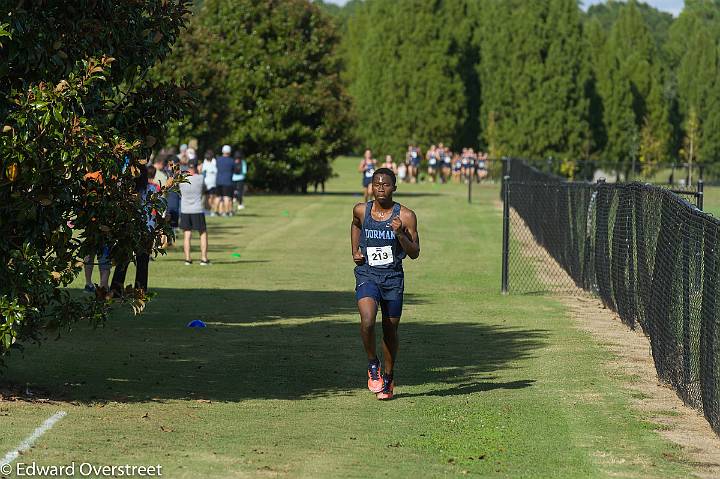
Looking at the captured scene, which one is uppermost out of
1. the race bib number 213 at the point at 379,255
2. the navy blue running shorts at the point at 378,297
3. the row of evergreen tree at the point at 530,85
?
the row of evergreen tree at the point at 530,85

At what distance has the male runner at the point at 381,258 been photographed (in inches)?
452

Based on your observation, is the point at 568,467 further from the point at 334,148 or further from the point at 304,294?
the point at 334,148

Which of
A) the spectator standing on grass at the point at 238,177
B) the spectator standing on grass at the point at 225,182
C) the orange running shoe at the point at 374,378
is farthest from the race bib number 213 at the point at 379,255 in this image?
the spectator standing on grass at the point at 238,177

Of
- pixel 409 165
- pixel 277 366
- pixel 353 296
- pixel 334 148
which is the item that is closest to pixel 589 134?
pixel 409 165

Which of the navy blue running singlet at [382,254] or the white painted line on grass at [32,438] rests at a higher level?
the navy blue running singlet at [382,254]

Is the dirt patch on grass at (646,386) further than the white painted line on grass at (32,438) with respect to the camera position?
Yes

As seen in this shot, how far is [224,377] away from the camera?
41.8 ft

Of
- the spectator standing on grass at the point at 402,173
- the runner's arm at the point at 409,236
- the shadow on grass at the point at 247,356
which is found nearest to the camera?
the runner's arm at the point at 409,236

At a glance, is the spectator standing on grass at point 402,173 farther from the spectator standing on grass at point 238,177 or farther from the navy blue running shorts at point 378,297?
the navy blue running shorts at point 378,297

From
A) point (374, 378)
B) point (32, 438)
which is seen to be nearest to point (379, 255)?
point (374, 378)

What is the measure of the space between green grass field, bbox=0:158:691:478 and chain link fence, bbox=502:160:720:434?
625 millimetres

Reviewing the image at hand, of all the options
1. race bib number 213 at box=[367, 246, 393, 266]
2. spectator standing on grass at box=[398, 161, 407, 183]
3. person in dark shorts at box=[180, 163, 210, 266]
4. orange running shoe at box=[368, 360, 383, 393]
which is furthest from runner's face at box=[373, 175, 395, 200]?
spectator standing on grass at box=[398, 161, 407, 183]

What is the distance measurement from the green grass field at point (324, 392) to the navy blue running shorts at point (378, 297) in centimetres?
74

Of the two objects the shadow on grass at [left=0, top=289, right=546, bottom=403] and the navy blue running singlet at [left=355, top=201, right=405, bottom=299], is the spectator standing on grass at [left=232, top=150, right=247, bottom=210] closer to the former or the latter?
the shadow on grass at [left=0, top=289, right=546, bottom=403]
